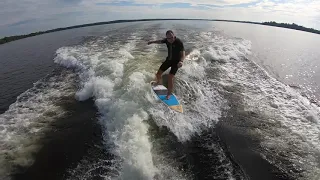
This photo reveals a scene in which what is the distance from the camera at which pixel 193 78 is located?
38.6ft

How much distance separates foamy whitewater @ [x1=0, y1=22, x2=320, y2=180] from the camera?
5688mm

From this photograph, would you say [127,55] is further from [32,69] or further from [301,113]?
[301,113]

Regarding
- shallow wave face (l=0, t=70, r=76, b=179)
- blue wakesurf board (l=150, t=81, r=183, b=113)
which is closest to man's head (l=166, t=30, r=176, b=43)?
blue wakesurf board (l=150, t=81, r=183, b=113)

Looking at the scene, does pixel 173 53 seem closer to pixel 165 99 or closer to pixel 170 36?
pixel 170 36

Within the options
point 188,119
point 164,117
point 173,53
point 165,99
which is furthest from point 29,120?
point 173,53

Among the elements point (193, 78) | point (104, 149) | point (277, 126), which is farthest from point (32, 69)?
point (277, 126)

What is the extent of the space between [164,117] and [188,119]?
843 mm

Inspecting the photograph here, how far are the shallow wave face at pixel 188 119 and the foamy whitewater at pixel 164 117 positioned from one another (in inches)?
1.0

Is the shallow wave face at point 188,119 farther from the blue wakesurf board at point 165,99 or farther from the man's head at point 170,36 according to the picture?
the man's head at point 170,36

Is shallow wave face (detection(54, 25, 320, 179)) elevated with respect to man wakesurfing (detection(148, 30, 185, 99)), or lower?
lower

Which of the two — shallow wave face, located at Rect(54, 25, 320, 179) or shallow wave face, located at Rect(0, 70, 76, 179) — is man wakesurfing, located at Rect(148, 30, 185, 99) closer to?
shallow wave face, located at Rect(54, 25, 320, 179)

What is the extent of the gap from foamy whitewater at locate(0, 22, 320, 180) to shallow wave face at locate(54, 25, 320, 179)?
0.08ft

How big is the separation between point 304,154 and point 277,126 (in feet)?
4.93

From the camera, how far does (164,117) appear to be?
758cm
